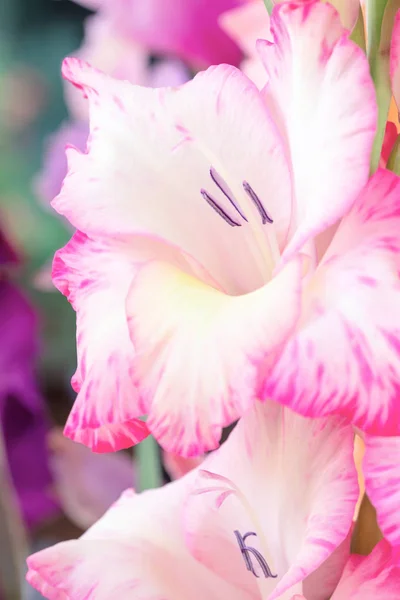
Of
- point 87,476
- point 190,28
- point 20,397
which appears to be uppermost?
point 190,28

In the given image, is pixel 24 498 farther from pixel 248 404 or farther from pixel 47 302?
pixel 248 404

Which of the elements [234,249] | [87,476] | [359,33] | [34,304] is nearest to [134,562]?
[234,249]

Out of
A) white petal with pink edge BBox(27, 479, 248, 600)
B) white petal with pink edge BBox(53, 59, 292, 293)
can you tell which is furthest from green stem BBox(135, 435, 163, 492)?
white petal with pink edge BBox(53, 59, 292, 293)

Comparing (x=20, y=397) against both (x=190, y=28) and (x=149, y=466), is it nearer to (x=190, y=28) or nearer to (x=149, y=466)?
(x=149, y=466)

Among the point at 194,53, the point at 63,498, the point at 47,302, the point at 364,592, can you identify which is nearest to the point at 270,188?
the point at 364,592

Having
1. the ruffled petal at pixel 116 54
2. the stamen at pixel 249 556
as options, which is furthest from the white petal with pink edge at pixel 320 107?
the ruffled petal at pixel 116 54
